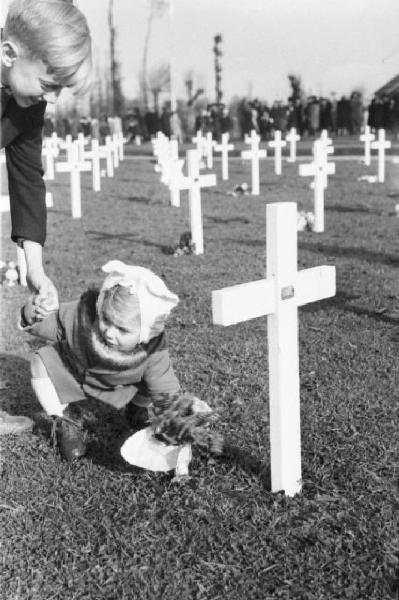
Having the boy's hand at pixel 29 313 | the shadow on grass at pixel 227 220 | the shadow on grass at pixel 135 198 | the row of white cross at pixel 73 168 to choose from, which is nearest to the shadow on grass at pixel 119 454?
the boy's hand at pixel 29 313

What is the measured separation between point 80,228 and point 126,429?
355 inches

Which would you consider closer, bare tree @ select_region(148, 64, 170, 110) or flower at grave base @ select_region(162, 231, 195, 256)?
flower at grave base @ select_region(162, 231, 195, 256)

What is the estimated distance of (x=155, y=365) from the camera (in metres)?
3.94

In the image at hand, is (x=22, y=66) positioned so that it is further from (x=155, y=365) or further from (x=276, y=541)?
(x=276, y=541)

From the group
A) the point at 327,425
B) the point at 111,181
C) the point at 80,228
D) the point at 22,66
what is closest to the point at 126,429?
the point at 327,425

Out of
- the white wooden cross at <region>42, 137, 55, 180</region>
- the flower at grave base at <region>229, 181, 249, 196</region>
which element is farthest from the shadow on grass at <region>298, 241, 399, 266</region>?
the white wooden cross at <region>42, 137, 55, 180</region>

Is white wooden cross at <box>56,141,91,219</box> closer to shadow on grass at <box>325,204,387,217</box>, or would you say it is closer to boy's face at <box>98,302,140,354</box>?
shadow on grass at <box>325,204,387,217</box>

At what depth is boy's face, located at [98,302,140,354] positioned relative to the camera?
3.65m

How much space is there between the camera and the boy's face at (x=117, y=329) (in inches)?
144

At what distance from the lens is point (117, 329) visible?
12.0 ft

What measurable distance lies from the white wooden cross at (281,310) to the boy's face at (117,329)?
0.69 meters

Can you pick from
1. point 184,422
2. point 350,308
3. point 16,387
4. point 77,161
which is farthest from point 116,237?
point 184,422

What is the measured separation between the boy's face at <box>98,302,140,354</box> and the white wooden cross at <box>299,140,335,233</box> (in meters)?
8.07

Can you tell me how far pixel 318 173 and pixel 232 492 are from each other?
28.3 ft
